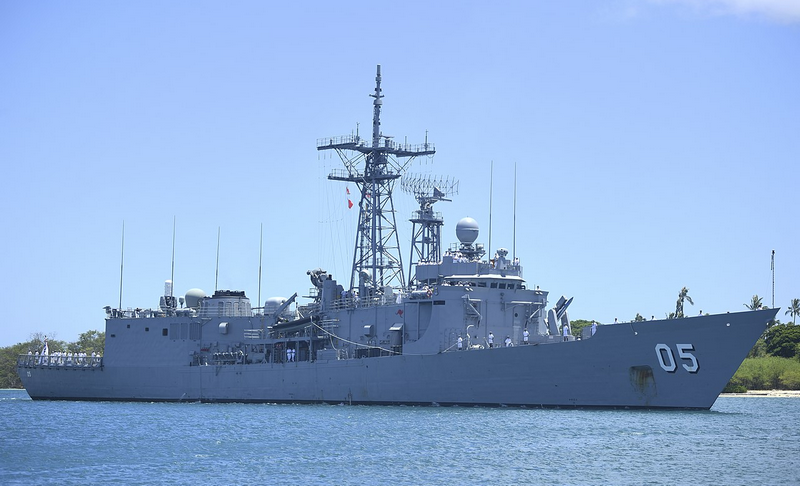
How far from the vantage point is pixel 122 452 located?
987 inches

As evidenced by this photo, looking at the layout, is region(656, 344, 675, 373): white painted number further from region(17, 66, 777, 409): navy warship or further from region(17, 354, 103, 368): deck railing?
region(17, 354, 103, 368): deck railing

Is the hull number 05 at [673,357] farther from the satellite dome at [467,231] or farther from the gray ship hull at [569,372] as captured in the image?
the satellite dome at [467,231]

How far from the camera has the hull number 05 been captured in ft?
97.7

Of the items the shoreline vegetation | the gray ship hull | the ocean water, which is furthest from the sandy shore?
the gray ship hull

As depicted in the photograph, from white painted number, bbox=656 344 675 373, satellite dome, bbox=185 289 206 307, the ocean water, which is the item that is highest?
satellite dome, bbox=185 289 206 307

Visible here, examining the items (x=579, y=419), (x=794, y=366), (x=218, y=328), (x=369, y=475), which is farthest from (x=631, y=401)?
(x=794, y=366)

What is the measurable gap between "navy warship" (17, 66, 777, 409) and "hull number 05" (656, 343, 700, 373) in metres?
0.03

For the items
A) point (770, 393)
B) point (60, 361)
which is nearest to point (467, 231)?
point (60, 361)

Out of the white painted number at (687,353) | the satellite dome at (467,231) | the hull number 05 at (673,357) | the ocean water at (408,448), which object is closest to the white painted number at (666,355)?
the hull number 05 at (673,357)

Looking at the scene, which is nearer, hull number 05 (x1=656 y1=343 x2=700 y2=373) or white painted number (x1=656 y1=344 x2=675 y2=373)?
hull number 05 (x1=656 y1=343 x2=700 y2=373)

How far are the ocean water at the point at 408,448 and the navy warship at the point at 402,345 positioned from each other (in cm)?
92

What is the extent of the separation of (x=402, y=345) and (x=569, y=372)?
6746mm

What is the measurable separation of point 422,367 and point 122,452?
11.8 meters

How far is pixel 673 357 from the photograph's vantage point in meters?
30.0
